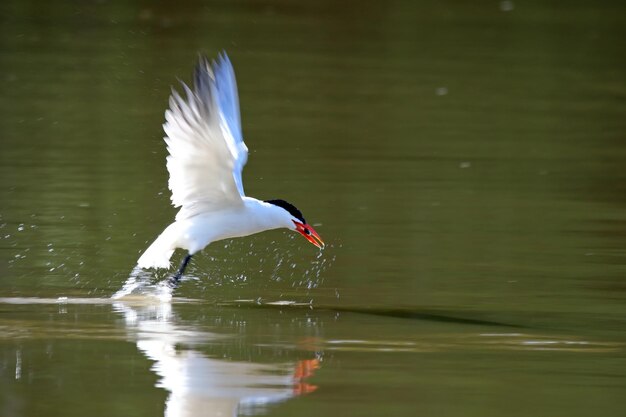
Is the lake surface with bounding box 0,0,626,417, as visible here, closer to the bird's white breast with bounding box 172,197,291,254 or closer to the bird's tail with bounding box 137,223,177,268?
the bird's tail with bounding box 137,223,177,268

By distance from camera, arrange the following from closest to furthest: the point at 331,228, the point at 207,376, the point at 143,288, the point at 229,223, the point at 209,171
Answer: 1. the point at 207,376
2. the point at 209,171
3. the point at 229,223
4. the point at 143,288
5. the point at 331,228

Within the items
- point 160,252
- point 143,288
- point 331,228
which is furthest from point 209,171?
point 331,228

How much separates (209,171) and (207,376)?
221 centimetres

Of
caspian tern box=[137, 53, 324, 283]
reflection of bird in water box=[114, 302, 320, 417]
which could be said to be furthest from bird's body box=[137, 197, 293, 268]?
reflection of bird in water box=[114, 302, 320, 417]

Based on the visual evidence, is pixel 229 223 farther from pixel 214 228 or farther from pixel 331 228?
pixel 331 228

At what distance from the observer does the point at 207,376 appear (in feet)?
24.5

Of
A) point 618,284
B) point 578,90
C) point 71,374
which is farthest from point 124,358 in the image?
point 578,90

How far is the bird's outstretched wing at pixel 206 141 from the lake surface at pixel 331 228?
→ 0.63m

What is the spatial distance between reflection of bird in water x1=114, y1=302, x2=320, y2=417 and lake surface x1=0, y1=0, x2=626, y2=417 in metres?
0.02

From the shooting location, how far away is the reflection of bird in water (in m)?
6.92

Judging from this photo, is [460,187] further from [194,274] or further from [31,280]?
[31,280]

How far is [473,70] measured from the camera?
2084 cm

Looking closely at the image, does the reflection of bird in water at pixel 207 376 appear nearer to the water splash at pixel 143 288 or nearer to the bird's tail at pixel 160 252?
the water splash at pixel 143 288

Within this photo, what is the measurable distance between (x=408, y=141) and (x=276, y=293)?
619cm
